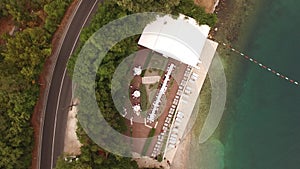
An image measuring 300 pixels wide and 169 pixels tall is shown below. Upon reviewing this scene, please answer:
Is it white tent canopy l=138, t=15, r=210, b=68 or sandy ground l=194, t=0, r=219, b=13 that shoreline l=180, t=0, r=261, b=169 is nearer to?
sandy ground l=194, t=0, r=219, b=13

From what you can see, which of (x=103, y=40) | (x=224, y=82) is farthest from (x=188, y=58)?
(x=103, y=40)

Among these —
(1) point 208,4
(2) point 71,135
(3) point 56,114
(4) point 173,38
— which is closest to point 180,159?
(2) point 71,135

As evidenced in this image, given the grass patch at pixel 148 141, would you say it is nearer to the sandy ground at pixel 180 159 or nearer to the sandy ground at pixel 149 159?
the sandy ground at pixel 149 159

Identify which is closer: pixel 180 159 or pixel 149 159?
pixel 149 159

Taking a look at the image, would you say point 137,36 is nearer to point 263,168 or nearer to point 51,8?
point 51,8

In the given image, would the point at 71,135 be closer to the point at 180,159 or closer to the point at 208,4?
the point at 180,159
